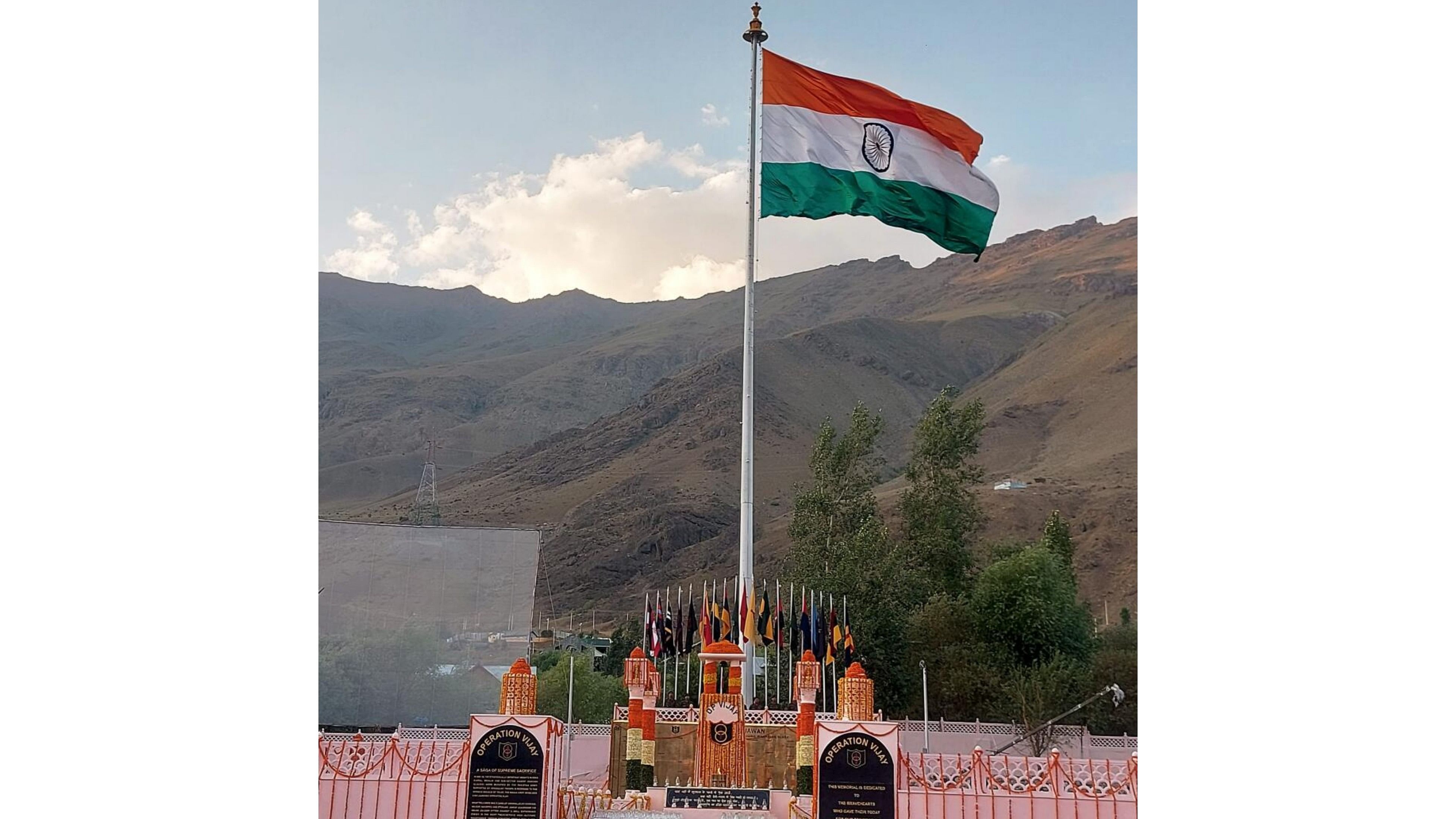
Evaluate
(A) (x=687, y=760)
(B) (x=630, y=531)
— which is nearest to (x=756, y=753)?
(A) (x=687, y=760)

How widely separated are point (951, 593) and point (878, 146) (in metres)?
17.7

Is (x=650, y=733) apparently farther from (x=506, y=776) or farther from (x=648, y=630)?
(x=506, y=776)

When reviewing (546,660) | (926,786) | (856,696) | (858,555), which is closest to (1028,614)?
(858,555)

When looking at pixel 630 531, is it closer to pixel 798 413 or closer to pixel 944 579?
pixel 798 413

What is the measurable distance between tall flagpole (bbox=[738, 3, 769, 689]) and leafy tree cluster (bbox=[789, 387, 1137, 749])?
6182 mm

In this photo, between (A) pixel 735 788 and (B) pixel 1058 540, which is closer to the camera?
(A) pixel 735 788

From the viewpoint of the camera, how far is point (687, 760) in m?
10.6

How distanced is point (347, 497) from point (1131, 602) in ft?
124

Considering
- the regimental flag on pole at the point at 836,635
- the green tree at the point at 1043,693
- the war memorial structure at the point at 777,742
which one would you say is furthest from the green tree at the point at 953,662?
the regimental flag on pole at the point at 836,635

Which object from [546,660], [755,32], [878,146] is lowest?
[546,660]

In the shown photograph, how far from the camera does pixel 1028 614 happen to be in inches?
931

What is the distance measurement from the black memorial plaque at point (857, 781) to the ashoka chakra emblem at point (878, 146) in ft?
21.5

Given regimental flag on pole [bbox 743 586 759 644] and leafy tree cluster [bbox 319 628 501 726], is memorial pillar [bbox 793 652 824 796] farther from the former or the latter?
leafy tree cluster [bbox 319 628 501 726]

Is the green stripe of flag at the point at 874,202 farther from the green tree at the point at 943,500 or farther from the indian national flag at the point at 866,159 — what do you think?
the green tree at the point at 943,500
